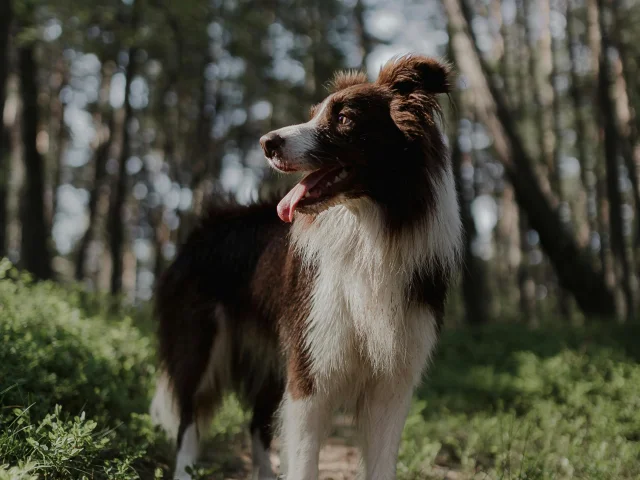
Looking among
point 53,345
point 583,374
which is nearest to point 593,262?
point 583,374

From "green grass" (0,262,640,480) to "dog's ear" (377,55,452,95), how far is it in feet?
8.43

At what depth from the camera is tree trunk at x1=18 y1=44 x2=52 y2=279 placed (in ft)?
38.6

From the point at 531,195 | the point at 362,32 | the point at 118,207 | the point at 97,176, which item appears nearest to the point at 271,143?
the point at 531,195

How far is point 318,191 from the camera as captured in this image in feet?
11.0

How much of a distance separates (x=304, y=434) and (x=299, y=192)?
4.54 feet

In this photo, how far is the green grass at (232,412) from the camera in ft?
11.9

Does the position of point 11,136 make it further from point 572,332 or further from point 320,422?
point 320,422

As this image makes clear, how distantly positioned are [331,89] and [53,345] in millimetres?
2950

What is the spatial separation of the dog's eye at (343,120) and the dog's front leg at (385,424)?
1.50 meters

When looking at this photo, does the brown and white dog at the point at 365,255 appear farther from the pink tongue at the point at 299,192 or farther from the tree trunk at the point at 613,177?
the tree trunk at the point at 613,177

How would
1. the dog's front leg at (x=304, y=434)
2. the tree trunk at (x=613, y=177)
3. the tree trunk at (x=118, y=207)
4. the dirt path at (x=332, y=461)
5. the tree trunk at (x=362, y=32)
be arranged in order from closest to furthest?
the dog's front leg at (x=304, y=434) < the dirt path at (x=332, y=461) < the tree trunk at (x=613, y=177) < the tree trunk at (x=118, y=207) < the tree trunk at (x=362, y=32)

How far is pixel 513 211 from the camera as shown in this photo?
2223cm

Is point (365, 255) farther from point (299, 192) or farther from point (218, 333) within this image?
point (218, 333)

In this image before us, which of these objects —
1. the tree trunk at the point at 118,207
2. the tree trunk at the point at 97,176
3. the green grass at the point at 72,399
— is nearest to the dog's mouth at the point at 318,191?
the green grass at the point at 72,399
